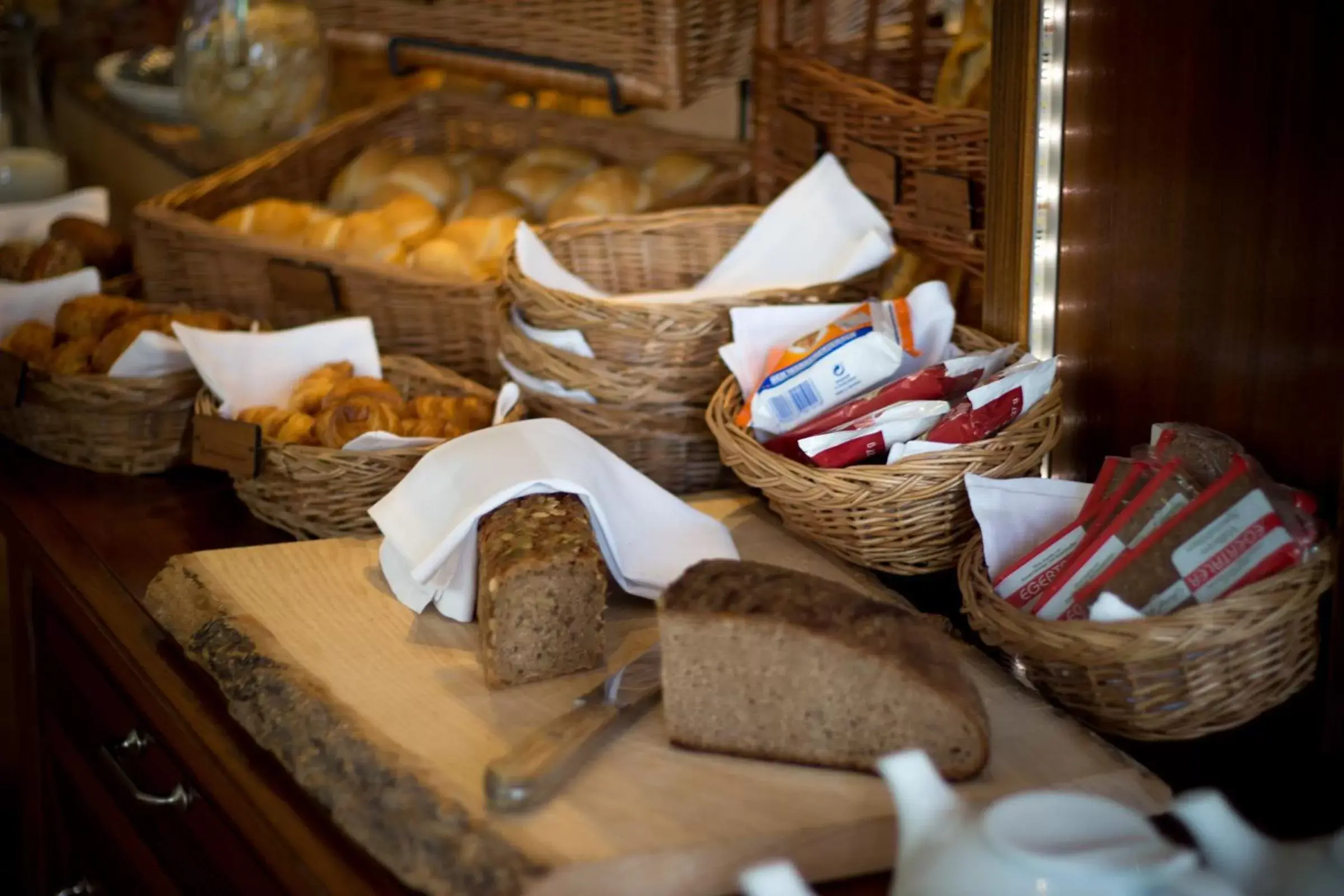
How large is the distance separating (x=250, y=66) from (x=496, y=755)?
1569 millimetres

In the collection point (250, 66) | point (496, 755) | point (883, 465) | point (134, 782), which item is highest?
point (250, 66)

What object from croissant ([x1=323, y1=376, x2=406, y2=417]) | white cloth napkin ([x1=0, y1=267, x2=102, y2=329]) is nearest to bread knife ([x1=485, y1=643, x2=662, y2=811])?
croissant ([x1=323, y1=376, x2=406, y2=417])

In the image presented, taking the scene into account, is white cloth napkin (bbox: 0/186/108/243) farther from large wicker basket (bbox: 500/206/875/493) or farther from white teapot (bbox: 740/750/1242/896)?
white teapot (bbox: 740/750/1242/896)

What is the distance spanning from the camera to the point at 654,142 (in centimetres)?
196

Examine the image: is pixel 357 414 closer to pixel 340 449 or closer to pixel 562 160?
pixel 340 449

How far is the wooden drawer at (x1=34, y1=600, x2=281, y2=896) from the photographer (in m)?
1.08

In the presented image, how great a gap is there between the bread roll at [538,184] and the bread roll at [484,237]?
15 centimetres

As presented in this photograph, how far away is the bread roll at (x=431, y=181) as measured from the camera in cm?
191

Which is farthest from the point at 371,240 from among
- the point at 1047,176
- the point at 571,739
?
the point at 571,739

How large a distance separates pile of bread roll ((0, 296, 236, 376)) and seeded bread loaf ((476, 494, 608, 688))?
72 centimetres

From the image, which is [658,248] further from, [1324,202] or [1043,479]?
[1324,202]

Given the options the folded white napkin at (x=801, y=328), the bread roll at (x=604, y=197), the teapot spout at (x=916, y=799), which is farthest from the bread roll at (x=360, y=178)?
the teapot spout at (x=916, y=799)

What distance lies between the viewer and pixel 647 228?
1.54 meters

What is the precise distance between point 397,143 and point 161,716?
1221 millimetres
